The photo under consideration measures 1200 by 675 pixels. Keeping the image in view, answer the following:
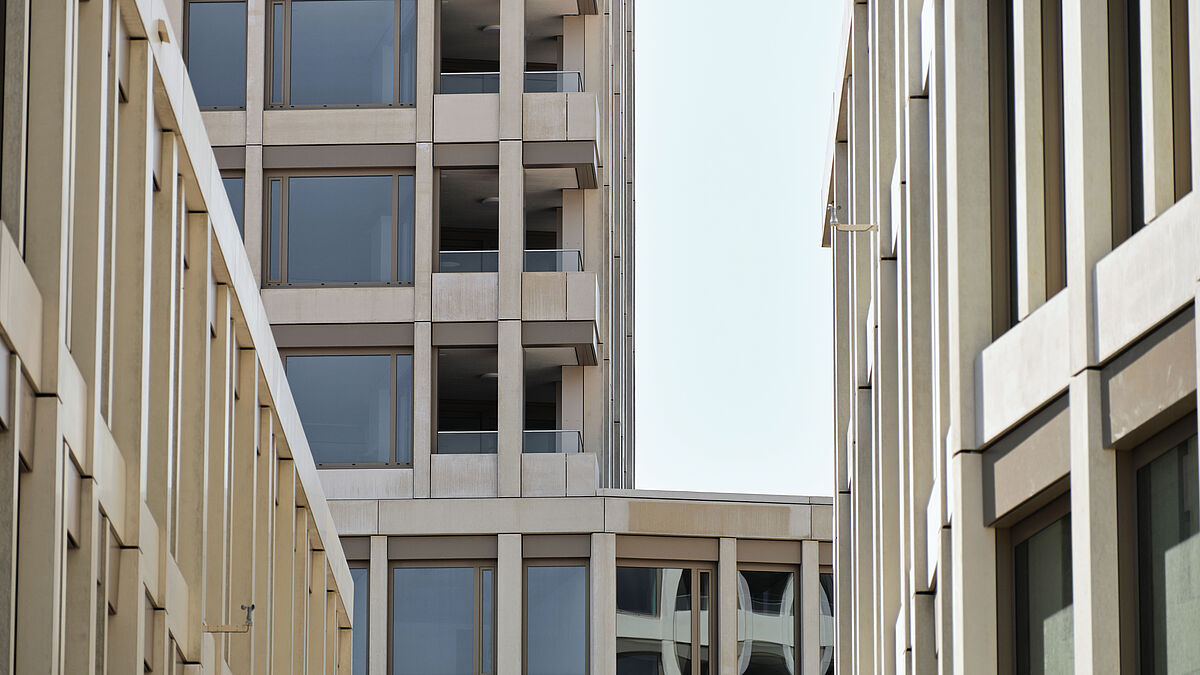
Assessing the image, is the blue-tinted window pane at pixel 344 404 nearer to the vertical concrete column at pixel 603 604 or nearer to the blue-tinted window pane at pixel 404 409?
the blue-tinted window pane at pixel 404 409

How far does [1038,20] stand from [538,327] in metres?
27.0

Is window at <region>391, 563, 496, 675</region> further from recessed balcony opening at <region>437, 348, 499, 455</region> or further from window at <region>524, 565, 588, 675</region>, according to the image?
recessed balcony opening at <region>437, 348, 499, 455</region>

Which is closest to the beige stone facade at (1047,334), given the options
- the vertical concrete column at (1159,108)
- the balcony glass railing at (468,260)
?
the vertical concrete column at (1159,108)

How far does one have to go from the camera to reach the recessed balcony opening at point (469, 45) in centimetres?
4116

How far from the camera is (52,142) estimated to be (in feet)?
43.9

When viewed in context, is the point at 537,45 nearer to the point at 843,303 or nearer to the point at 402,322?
the point at 402,322

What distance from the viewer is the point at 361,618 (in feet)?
127

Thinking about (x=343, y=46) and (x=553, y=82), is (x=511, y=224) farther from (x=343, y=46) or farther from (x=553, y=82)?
(x=343, y=46)

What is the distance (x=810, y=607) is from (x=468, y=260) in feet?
31.3

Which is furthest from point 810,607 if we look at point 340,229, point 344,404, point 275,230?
point 275,230

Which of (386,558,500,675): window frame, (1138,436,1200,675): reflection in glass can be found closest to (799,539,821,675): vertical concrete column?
(386,558,500,675): window frame

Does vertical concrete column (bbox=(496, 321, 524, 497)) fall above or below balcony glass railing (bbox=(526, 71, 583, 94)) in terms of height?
below

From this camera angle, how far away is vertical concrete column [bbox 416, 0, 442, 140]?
4069cm

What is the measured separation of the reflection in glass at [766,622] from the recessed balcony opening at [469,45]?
11120 mm
